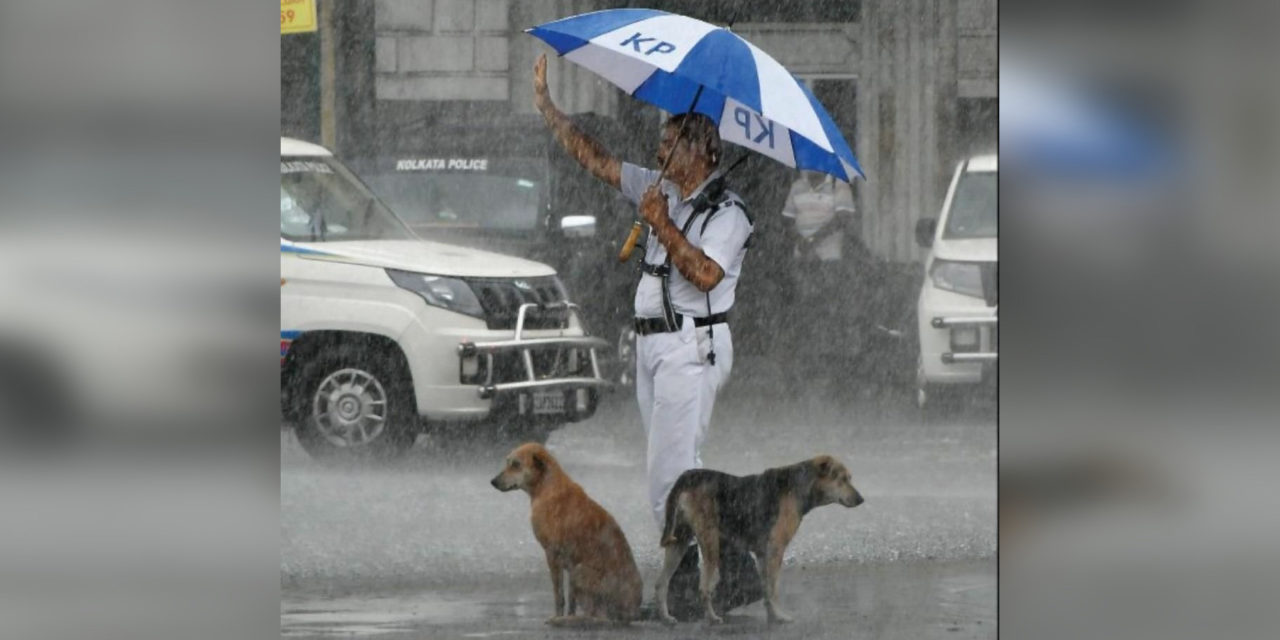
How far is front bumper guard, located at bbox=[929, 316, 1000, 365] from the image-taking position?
24.1 feet

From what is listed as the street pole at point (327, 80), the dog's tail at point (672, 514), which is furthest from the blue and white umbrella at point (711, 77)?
the dog's tail at point (672, 514)

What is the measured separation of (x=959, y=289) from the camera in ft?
24.1

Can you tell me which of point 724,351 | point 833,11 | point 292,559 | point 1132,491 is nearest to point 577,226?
point 724,351

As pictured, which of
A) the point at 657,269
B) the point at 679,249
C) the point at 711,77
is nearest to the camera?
the point at 711,77

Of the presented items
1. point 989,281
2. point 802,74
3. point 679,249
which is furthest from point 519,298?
point 989,281

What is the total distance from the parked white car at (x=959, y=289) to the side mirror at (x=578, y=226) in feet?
4.28

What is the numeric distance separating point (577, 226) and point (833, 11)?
132 cm

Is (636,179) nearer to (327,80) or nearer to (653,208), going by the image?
(653,208)

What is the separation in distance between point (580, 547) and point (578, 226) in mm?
1268

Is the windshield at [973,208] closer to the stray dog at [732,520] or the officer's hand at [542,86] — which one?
the stray dog at [732,520]

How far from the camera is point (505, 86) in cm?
726

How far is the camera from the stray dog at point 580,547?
7.18 meters

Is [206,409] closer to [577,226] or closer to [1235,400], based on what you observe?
[577,226]

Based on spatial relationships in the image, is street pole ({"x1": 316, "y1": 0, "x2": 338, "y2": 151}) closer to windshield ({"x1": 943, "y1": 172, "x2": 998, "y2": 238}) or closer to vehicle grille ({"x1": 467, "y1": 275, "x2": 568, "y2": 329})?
vehicle grille ({"x1": 467, "y1": 275, "x2": 568, "y2": 329})
